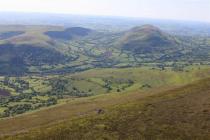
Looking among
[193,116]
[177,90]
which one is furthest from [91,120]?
[177,90]

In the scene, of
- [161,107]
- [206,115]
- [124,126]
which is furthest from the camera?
[161,107]

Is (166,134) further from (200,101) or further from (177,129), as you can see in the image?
(200,101)

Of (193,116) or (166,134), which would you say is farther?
(193,116)

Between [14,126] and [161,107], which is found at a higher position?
[161,107]

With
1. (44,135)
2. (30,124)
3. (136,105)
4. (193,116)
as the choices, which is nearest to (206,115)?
(193,116)

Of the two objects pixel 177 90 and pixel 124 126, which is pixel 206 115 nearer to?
pixel 124 126

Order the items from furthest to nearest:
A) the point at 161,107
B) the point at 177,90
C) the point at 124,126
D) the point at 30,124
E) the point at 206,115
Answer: the point at 177,90 → the point at 30,124 → the point at 161,107 → the point at 206,115 → the point at 124,126
